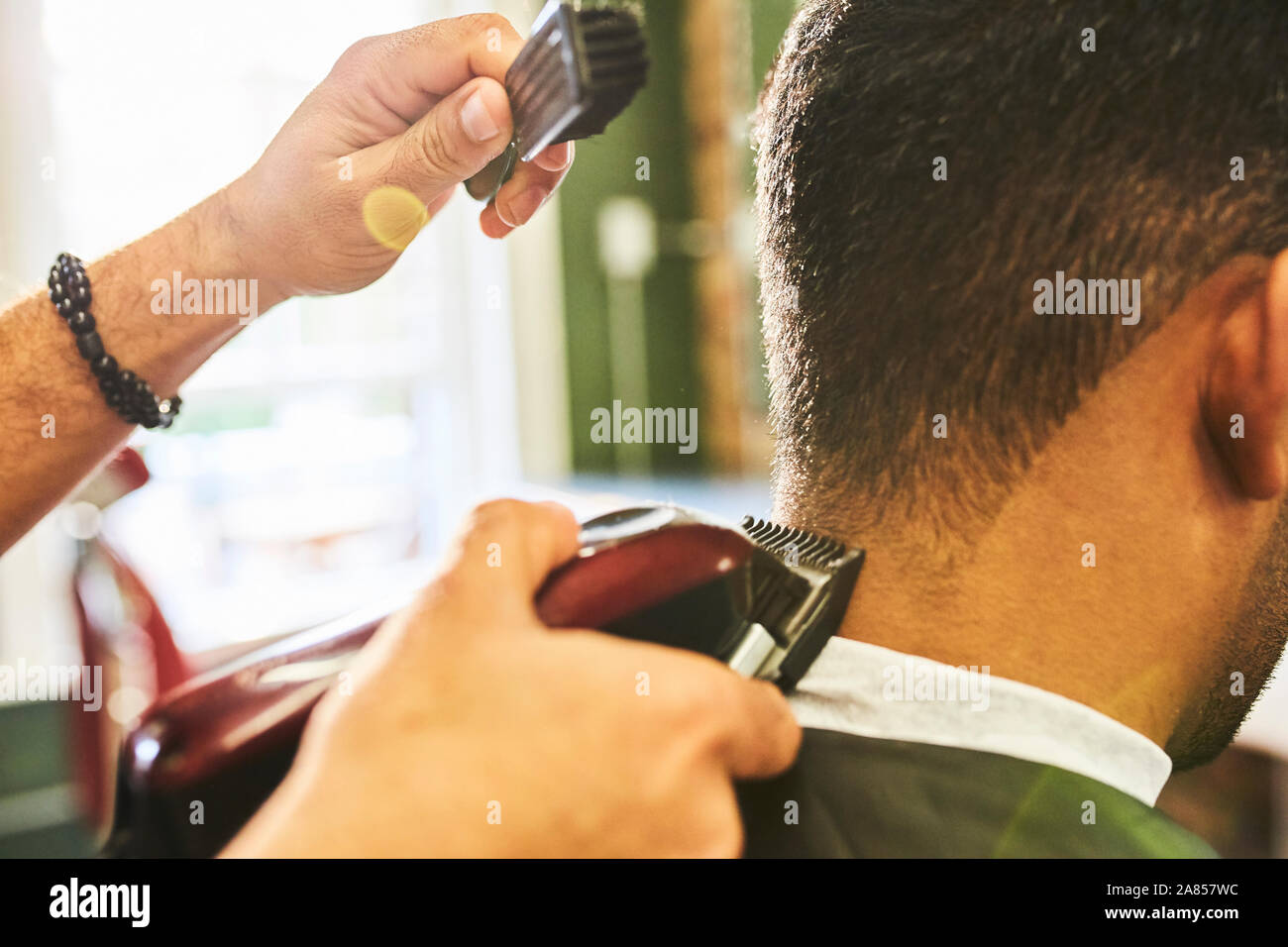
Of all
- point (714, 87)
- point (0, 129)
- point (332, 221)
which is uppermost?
point (714, 87)

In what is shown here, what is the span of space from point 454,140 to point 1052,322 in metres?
0.52

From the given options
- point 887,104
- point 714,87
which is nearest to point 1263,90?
point 887,104

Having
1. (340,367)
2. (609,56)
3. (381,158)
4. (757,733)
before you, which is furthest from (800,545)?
(340,367)

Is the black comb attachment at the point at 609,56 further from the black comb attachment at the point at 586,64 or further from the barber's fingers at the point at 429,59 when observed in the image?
the barber's fingers at the point at 429,59

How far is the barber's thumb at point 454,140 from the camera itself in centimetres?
74

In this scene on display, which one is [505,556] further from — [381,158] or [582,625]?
[381,158]

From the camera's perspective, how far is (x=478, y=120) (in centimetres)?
74

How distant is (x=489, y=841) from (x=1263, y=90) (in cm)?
73

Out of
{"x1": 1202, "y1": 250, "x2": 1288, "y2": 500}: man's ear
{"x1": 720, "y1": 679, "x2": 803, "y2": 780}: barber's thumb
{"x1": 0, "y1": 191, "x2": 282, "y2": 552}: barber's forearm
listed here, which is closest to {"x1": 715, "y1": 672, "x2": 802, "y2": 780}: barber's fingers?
{"x1": 720, "y1": 679, "x2": 803, "y2": 780}: barber's thumb

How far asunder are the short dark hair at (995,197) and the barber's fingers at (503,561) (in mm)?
237

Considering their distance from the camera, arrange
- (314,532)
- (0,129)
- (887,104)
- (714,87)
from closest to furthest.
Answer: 1. (887,104)
2. (0,129)
3. (314,532)
4. (714,87)

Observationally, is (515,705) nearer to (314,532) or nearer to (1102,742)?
(1102,742)

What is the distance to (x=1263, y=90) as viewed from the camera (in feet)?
2.01

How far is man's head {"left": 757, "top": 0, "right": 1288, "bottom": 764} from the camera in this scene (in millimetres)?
609
